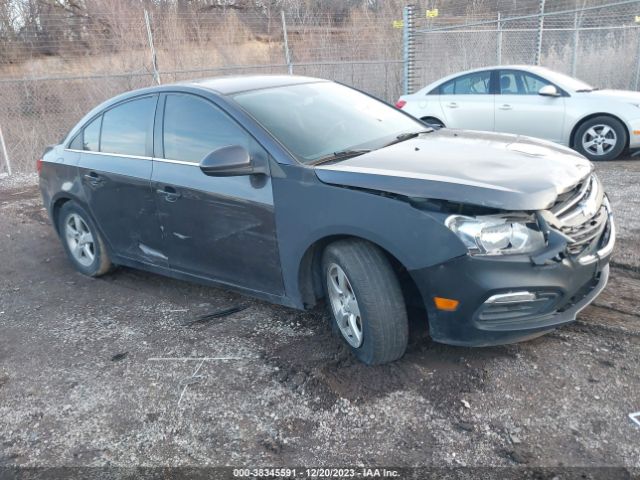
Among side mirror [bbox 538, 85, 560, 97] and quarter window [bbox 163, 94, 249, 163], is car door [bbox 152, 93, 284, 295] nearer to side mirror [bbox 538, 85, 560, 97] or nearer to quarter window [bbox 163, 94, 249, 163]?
quarter window [bbox 163, 94, 249, 163]

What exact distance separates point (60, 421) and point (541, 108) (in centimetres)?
772

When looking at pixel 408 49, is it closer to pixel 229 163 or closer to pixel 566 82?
pixel 566 82

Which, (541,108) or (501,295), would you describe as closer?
(501,295)

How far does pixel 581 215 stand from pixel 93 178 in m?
3.63

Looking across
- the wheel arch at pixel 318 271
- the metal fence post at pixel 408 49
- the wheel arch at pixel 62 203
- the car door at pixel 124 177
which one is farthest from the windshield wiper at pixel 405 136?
the metal fence post at pixel 408 49

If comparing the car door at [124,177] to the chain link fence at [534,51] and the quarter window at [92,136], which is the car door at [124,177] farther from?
the chain link fence at [534,51]

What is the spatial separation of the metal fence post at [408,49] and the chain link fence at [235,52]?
22 millimetres

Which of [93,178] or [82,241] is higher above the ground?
[93,178]

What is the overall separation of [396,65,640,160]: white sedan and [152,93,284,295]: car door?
620 centimetres

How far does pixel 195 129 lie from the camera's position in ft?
12.2

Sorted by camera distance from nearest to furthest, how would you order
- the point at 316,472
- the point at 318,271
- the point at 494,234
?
the point at 316,472 < the point at 494,234 < the point at 318,271

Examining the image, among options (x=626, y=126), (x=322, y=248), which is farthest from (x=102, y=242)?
(x=626, y=126)

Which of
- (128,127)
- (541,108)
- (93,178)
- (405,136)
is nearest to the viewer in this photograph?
(405,136)

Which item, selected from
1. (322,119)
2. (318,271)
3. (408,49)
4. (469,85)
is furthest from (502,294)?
(408,49)
